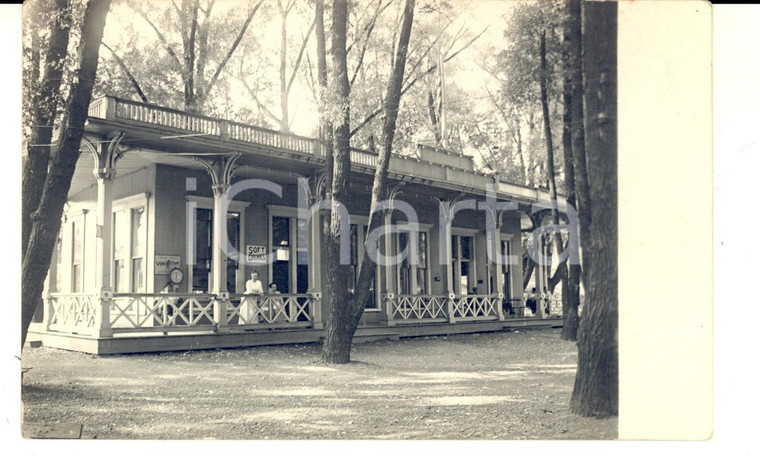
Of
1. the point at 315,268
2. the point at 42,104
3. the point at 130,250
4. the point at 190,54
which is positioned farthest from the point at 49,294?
the point at 315,268

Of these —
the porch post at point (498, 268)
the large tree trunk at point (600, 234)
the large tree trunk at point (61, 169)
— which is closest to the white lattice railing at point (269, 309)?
the porch post at point (498, 268)

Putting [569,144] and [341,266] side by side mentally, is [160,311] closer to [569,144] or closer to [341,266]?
[341,266]

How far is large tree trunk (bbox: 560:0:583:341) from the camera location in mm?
5719

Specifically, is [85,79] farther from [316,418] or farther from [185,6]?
[316,418]

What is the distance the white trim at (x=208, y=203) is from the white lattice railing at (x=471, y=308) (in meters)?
3.65

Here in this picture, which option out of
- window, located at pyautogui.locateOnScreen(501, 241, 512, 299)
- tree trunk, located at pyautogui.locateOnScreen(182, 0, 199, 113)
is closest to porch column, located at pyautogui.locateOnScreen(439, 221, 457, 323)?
window, located at pyautogui.locateOnScreen(501, 241, 512, 299)

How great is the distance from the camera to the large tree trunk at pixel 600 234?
5.52 m

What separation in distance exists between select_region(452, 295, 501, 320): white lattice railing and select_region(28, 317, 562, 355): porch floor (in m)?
0.11

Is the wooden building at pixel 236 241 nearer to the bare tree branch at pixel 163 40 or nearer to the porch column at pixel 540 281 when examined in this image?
the porch column at pixel 540 281

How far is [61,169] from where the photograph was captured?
20.7 ft

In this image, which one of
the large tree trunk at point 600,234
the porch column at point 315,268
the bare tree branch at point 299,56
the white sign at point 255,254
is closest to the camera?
the large tree trunk at point 600,234

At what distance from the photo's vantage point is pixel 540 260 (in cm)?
627

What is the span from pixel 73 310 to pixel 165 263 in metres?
1.48
